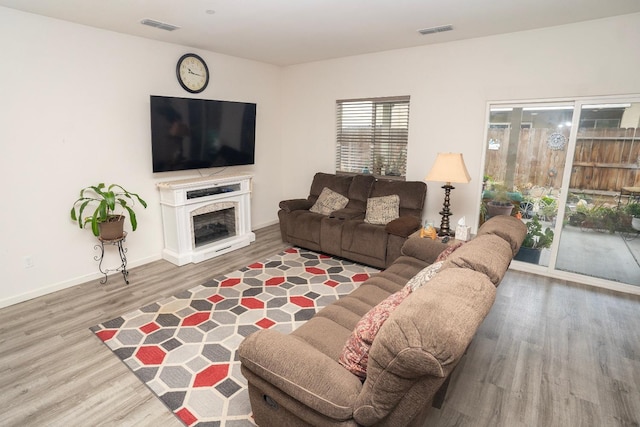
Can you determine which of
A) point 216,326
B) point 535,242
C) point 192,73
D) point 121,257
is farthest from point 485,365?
point 192,73

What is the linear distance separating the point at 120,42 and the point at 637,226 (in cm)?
593

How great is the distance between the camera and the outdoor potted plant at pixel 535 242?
4021 mm

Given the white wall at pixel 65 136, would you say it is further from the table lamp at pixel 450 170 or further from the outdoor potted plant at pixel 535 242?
the outdoor potted plant at pixel 535 242

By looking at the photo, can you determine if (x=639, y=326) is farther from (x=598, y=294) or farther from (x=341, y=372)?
(x=341, y=372)

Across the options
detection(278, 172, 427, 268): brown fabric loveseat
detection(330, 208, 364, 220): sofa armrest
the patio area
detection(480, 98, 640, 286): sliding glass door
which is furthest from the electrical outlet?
Result: the patio area

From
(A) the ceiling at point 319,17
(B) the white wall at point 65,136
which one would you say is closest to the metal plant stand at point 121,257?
(B) the white wall at point 65,136

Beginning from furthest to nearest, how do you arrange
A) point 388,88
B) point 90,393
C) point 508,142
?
point 388,88
point 508,142
point 90,393

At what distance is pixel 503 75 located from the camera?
12.6 feet

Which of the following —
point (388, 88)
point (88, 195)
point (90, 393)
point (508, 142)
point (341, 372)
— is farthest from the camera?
point (388, 88)

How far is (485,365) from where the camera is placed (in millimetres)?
2428

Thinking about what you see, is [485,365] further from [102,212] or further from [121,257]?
[121,257]

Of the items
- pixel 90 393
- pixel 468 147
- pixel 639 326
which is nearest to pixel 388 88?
pixel 468 147

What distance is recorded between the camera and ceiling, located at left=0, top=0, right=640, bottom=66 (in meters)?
2.89

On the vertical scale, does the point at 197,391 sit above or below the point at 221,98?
below
